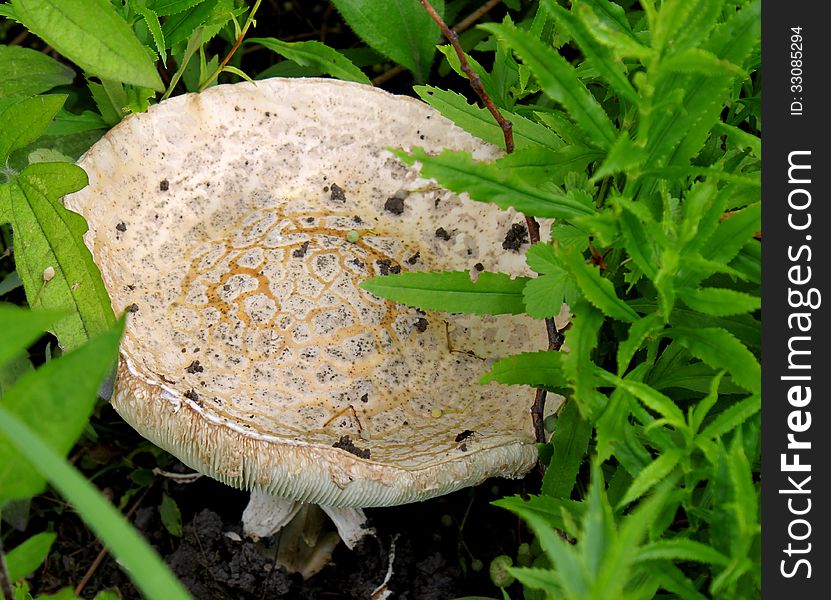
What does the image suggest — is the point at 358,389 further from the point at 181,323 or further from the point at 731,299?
the point at 731,299

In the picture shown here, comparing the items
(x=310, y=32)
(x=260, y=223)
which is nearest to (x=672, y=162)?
(x=260, y=223)

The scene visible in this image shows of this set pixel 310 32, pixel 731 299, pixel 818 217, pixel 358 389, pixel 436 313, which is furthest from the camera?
pixel 310 32

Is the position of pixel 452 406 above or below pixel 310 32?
below

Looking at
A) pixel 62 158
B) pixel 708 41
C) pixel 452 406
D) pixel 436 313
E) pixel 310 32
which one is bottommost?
pixel 452 406

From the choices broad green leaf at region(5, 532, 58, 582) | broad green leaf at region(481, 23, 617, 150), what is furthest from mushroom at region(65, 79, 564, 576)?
broad green leaf at region(481, 23, 617, 150)

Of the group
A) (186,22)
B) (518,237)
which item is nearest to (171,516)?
(518,237)

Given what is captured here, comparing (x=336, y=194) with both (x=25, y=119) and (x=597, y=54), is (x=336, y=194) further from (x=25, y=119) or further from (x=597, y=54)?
(x=597, y=54)

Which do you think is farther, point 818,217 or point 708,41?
point 818,217

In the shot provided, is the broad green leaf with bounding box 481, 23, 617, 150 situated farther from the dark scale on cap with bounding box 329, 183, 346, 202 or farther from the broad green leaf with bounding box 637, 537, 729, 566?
the dark scale on cap with bounding box 329, 183, 346, 202
